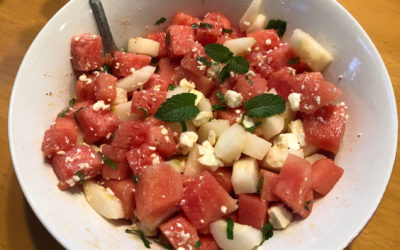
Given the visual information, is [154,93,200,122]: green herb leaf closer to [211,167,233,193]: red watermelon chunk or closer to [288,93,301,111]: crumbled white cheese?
[211,167,233,193]: red watermelon chunk

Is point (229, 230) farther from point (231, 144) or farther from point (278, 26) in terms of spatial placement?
point (278, 26)

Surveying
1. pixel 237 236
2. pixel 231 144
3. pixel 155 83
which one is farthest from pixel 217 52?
pixel 237 236

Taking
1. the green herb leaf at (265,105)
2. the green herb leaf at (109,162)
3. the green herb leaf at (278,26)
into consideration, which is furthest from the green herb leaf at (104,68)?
the green herb leaf at (278,26)

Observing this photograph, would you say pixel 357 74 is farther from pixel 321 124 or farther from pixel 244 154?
pixel 244 154

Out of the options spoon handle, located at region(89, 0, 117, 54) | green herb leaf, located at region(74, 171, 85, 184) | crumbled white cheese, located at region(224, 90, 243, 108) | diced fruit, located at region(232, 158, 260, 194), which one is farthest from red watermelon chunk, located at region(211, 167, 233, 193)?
spoon handle, located at region(89, 0, 117, 54)

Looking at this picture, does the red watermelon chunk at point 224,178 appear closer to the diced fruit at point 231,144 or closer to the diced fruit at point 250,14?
the diced fruit at point 231,144

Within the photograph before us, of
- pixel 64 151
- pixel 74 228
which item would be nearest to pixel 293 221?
pixel 74 228
